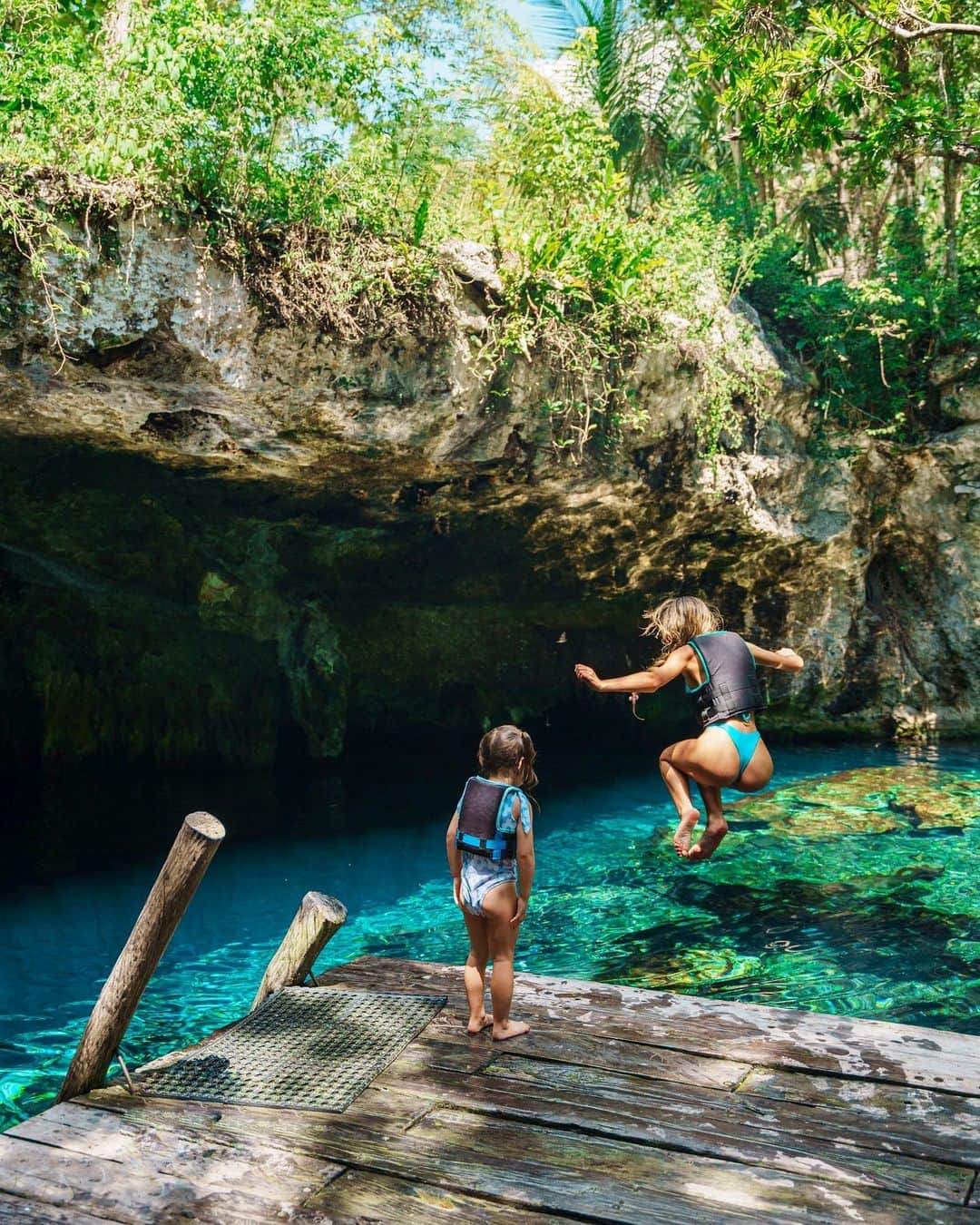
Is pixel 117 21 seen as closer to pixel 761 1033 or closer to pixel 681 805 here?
pixel 681 805

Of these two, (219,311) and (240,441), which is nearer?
(219,311)

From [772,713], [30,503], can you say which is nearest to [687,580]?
[772,713]

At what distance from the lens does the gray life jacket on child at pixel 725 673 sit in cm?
567

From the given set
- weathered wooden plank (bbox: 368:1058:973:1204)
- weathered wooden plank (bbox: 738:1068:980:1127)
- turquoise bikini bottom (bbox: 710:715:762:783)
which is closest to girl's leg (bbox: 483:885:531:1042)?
weathered wooden plank (bbox: 368:1058:973:1204)

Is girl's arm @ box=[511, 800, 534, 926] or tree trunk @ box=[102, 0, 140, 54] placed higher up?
tree trunk @ box=[102, 0, 140, 54]

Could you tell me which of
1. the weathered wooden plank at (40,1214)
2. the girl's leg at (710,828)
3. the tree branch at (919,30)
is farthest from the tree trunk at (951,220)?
the weathered wooden plank at (40,1214)

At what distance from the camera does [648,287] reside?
1013 centimetres

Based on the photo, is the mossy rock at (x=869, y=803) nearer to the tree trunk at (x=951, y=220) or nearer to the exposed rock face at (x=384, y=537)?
the exposed rock face at (x=384, y=537)

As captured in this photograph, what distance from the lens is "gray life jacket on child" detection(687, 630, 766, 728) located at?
18.6 ft

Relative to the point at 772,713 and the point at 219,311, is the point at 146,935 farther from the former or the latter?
the point at 772,713

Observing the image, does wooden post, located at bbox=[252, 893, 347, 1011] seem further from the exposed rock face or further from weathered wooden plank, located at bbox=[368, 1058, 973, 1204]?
the exposed rock face

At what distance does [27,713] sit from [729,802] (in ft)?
33.1

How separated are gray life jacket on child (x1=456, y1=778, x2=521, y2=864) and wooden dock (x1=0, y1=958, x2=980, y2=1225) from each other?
2.72 ft

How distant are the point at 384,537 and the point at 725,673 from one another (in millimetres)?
7687
